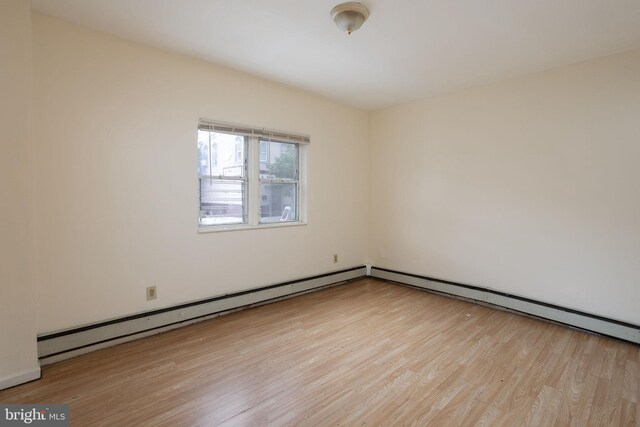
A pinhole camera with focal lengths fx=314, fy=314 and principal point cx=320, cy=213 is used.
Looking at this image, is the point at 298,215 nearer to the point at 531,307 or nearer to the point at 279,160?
the point at 279,160

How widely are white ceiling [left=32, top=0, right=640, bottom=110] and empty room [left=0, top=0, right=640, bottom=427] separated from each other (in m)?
0.02

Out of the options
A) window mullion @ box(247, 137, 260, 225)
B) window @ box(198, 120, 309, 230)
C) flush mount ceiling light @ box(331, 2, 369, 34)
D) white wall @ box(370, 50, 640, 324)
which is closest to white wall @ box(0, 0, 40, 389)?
window @ box(198, 120, 309, 230)

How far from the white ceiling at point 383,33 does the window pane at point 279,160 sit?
0.81 meters

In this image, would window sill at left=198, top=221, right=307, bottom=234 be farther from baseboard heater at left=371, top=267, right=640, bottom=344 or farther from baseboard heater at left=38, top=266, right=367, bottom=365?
baseboard heater at left=371, top=267, right=640, bottom=344

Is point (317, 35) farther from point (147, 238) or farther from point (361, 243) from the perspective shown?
point (361, 243)

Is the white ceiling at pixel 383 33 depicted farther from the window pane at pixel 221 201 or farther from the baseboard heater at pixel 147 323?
the baseboard heater at pixel 147 323

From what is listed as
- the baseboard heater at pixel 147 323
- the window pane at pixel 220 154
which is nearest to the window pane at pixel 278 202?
the window pane at pixel 220 154

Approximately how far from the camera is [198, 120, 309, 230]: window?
3256mm

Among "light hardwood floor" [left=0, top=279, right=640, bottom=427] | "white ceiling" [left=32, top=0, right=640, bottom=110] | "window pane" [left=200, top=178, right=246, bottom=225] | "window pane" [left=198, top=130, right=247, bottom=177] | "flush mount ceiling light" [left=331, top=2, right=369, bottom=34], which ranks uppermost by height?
"white ceiling" [left=32, top=0, right=640, bottom=110]

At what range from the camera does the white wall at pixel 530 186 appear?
2.83 meters

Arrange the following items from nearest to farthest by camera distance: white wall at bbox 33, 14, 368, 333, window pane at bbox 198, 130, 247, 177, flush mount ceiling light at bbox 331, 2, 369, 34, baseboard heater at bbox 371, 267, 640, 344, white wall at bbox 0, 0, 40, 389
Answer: white wall at bbox 0, 0, 40, 389, flush mount ceiling light at bbox 331, 2, 369, 34, white wall at bbox 33, 14, 368, 333, baseboard heater at bbox 371, 267, 640, 344, window pane at bbox 198, 130, 247, 177

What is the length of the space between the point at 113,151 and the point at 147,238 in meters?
0.78

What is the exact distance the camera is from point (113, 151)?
260cm

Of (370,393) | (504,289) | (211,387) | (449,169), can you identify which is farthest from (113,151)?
(504,289)
